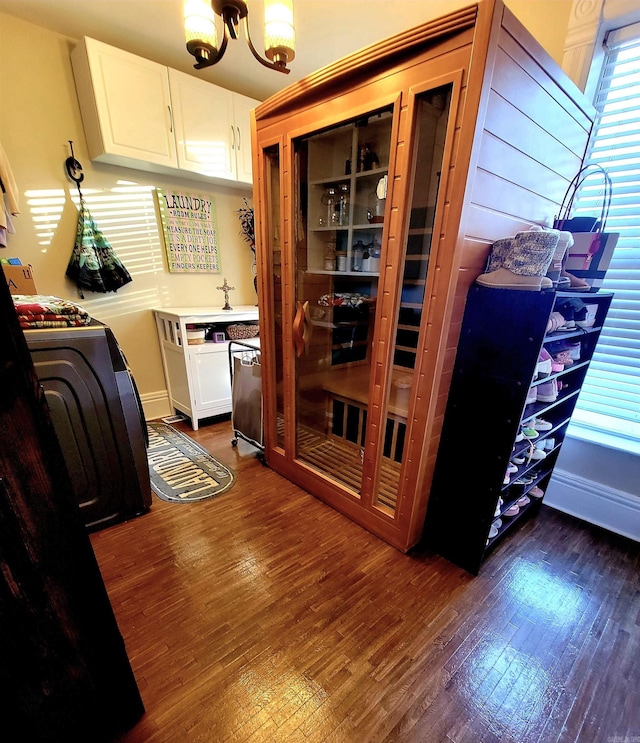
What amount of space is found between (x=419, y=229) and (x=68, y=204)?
2.50 meters

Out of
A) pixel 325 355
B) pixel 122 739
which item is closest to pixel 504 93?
pixel 325 355

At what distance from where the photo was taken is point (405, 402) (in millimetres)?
1617

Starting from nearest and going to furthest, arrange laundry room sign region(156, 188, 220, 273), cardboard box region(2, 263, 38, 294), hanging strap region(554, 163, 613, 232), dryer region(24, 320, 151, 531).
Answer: dryer region(24, 320, 151, 531) < hanging strap region(554, 163, 613, 232) < cardboard box region(2, 263, 38, 294) < laundry room sign region(156, 188, 220, 273)

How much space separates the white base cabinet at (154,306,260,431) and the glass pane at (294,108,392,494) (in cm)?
73

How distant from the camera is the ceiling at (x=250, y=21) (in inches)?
71.0

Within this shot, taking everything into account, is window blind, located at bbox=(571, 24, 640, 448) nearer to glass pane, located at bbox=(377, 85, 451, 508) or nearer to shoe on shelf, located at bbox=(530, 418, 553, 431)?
shoe on shelf, located at bbox=(530, 418, 553, 431)

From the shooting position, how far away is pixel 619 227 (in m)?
1.66

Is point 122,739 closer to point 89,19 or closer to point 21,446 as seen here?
point 21,446

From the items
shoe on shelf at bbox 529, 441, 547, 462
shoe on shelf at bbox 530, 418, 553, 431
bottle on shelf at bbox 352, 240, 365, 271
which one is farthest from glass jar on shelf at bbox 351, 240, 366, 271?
shoe on shelf at bbox 529, 441, 547, 462

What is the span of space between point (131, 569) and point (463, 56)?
2.34 metres

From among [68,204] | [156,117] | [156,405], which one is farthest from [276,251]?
[156,405]

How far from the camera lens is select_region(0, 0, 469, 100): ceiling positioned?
1803 mm

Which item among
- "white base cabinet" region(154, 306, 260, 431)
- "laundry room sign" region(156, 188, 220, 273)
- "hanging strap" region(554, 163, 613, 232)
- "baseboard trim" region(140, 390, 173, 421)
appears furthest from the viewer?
"baseboard trim" region(140, 390, 173, 421)

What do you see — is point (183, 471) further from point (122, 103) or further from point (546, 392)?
point (122, 103)
